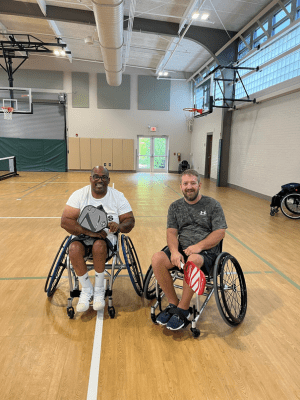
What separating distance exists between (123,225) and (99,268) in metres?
0.38

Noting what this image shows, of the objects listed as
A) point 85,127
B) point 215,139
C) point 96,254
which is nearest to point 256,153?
point 215,139

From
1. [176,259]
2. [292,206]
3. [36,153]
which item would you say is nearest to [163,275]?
[176,259]

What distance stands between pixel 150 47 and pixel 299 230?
9.03m

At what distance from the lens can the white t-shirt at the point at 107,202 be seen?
242 cm

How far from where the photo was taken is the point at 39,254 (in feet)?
11.9

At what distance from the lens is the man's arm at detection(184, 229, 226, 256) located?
2104mm

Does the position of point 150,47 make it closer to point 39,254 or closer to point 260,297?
point 39,254

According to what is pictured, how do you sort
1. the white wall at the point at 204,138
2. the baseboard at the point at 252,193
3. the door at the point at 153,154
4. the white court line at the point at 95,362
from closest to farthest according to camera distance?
the white court line at the point at 95,362 → the baseboard at the point at 252,193 → the white wall at the point at 204,138 → the door at the point at 153,154

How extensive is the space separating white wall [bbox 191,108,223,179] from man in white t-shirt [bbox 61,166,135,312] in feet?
32.0

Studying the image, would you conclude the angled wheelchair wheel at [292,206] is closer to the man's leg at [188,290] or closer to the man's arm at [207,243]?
the man's arm at [207,243]

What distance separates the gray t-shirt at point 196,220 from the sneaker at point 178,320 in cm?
48

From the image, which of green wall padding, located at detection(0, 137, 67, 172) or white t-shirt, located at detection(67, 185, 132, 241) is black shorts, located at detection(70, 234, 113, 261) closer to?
white t-shirt, located at detection(67, 185, 132, 241)

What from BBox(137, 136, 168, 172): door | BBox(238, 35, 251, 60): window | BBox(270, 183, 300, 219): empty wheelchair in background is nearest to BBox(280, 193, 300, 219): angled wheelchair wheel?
Answer: BBox(270, 183, 300, 219): empty wheelchair in background

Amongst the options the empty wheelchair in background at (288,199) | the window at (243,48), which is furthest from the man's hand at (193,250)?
the window at (243,48)
